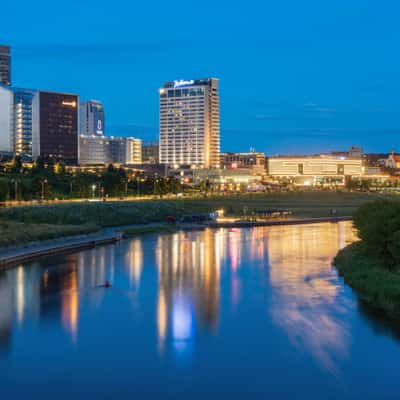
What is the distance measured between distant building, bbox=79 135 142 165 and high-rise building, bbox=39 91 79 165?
89.8ft

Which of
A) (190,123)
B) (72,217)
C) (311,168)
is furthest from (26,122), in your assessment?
(72,217)

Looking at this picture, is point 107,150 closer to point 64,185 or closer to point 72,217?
point 64,185

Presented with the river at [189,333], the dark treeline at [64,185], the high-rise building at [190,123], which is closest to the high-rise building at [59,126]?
the high-rise building at [190,123]

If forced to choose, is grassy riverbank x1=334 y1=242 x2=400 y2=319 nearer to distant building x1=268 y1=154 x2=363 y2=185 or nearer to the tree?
the tree

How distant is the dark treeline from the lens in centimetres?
6325

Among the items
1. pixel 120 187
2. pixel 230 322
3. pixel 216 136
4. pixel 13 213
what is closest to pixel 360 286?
pixel 230 322

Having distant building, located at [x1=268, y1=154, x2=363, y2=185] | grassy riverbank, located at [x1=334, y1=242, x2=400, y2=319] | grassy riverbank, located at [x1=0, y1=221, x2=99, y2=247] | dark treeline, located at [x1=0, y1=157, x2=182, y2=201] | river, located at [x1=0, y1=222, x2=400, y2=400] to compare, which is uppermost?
distant building, located at [x1=268, y1=154, x2=363, y2=185]

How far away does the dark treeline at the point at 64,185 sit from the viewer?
63250 millimetres

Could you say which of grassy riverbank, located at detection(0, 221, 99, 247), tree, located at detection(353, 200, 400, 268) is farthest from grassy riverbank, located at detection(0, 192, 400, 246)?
tree, located at detection(353, 200, 400, 268)

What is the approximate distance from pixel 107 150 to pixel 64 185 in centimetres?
11497

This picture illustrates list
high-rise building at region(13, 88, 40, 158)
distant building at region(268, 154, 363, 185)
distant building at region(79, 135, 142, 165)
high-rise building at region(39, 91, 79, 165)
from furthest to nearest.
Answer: distant building at region(268, 154, 363, 185) < distant building at region(79, 135, 142, 165) < high-rise building at region(39, 91, 79, 165) < high-rise building at region(13, 88, 40, 158)

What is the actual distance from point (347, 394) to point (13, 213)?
1377 inches

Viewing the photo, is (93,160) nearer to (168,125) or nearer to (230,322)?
(168,125)

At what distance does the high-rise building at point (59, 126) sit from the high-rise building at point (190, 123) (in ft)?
101
